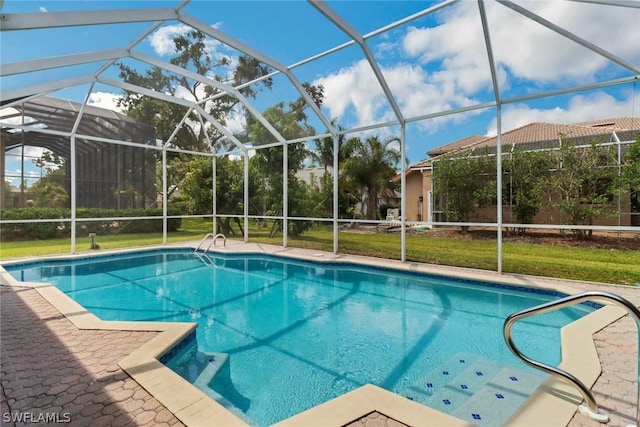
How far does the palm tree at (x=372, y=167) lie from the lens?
9.48 meters

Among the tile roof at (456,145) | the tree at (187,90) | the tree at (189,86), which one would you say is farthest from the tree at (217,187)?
the tile roof at (456,145)

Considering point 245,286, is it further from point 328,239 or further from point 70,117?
point 70,117

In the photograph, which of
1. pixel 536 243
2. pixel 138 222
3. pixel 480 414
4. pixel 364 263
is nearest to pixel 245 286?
pixel 364 263

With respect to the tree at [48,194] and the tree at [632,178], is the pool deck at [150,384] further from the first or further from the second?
the tree at [48,194]

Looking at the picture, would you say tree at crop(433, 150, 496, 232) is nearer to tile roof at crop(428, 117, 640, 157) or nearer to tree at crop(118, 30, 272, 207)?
tile roof at crop(428, 117, 640, 157)

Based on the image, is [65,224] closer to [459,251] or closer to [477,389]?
[477,389]

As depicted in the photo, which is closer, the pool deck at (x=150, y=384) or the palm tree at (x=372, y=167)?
the pool deck at (x=150, y=384)

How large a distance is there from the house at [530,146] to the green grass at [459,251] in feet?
2.73

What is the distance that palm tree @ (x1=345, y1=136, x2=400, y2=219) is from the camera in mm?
9484

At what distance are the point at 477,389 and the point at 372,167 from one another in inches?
287

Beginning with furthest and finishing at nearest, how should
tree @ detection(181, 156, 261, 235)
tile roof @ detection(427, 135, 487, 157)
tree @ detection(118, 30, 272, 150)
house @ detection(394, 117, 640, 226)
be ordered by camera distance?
tree @ detection(181, 156, 261, 235)
tile roof @ detection(427, 135, 487, 157)
tree @ detection(118, 30, 272, 150)
house @ detection(394, 117, 640, 226)

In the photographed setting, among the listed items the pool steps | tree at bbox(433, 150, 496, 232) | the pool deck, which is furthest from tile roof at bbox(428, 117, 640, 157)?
the pool steps

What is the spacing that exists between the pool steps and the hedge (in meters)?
11.1

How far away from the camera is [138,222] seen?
1179 cm
